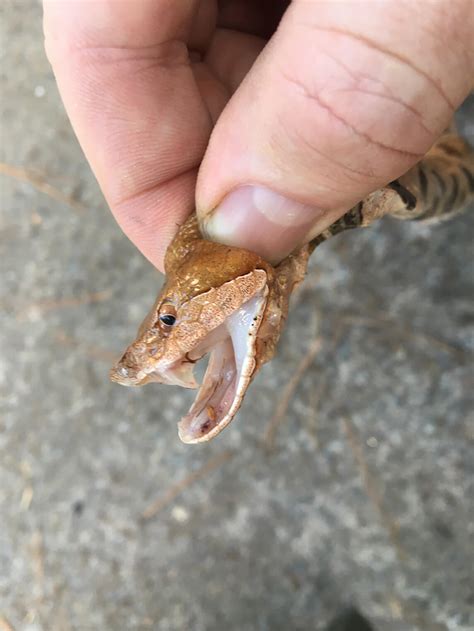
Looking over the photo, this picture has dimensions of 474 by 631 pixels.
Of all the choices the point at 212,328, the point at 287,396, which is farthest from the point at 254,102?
the point at 287,396

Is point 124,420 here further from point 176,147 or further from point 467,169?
point 467,169

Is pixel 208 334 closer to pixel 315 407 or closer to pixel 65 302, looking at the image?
pixel 315 407

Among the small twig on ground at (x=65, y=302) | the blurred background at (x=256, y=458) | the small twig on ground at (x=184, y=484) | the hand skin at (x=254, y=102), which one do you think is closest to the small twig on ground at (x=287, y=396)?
the blurred background at (x=256, y=458)

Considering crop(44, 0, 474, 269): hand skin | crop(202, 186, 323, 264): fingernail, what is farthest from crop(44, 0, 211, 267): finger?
crop(202, 186, 323, 264): fingernail

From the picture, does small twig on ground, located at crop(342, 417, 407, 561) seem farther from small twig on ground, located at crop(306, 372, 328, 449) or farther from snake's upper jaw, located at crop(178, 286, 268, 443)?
snake's upper jaw, located at crop(178, 286, 268, 443)

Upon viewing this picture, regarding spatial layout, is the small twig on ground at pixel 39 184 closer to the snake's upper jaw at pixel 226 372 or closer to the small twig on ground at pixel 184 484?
the small twig on ground at pixel 184 484

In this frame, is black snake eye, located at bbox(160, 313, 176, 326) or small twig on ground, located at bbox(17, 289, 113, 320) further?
small twig on ground, located at bbox(17, 289, 113, 320)

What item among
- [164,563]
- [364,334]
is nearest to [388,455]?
[364,334]
